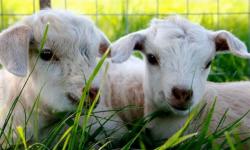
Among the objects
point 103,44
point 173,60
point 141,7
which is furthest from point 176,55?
point 141,7

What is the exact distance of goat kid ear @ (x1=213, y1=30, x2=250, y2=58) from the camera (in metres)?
4.74

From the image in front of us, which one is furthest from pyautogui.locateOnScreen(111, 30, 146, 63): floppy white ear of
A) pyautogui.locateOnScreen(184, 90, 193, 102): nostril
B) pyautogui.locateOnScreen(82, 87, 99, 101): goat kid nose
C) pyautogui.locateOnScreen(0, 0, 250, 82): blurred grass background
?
pyautogui.locateOnScreen(0, 0, 250, 82): blurred grass background

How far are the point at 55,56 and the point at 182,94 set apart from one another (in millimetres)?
806

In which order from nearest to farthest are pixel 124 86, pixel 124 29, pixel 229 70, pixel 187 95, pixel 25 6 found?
pixel 187 95, pixel 124 86, pixel 229 70, pixel 124 29, pixel 25 6

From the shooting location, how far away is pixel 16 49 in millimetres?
4410

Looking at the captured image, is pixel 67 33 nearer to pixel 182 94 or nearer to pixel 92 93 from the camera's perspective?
pixel 92 93

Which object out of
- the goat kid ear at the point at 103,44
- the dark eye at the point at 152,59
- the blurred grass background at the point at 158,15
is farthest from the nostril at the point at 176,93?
the blurred grass background at the point at 158,15

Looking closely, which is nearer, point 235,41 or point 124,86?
point 235,41

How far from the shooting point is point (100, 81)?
447cm

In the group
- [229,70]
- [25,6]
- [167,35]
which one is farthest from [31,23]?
[25,6]

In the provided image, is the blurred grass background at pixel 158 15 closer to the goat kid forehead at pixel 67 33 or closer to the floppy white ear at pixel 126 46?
the floppy white ear at pixel 126 46

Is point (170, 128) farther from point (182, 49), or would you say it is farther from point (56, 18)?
point (56, 18)

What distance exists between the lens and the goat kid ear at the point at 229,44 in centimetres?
474

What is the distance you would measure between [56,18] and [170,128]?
Answer: 3.55 ft
